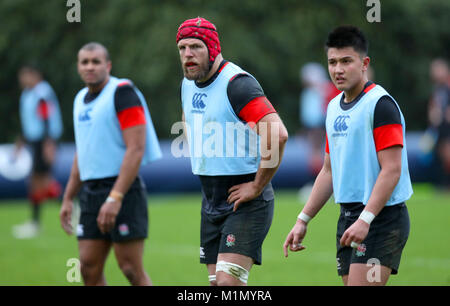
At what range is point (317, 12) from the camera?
26.6 metres

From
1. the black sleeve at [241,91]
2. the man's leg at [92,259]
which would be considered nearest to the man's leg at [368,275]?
the black sleeve at [241,91]

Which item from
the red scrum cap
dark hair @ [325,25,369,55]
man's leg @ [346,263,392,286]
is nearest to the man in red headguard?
the red scrum cap

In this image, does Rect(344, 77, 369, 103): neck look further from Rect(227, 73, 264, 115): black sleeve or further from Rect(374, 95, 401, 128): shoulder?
Rect(227, 73, 264, 115): black sleeve

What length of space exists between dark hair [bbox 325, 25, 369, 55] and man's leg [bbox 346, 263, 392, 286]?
4.91 feet

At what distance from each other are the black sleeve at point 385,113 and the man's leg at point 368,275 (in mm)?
949

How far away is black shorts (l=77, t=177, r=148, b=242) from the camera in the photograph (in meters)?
6.62

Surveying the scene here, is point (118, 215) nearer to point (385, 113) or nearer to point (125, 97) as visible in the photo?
point (125, 97)

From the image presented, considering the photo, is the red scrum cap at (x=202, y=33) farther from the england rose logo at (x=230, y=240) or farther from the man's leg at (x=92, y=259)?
the man's leg at (x=92, y=259)

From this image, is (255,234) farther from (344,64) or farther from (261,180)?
(344,64)

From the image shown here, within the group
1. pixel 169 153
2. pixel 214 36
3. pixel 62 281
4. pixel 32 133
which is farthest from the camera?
pixel 169 153

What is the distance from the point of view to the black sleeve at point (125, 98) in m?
6.73
